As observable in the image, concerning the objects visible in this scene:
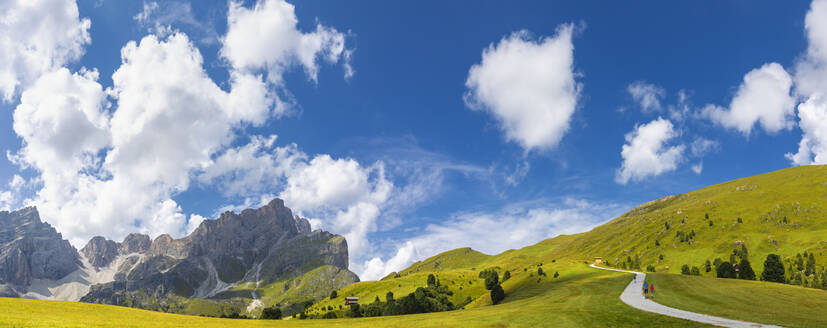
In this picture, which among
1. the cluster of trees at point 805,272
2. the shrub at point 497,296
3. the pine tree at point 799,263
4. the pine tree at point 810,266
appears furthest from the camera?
the pine tree at point 799,263

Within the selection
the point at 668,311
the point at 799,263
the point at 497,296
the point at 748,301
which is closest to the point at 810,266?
the point at 799,263

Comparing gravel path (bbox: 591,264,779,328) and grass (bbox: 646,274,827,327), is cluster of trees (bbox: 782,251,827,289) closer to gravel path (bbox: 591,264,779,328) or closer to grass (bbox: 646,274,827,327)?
grass (bbox: 646,274,827,327)

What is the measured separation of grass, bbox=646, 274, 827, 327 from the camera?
146 ft

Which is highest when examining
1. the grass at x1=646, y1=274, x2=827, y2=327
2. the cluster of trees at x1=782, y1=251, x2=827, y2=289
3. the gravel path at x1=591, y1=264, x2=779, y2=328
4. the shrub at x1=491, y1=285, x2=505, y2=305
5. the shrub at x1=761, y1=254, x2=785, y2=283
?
the gravel path at x1=591, y1=264, x2=779, y2=328

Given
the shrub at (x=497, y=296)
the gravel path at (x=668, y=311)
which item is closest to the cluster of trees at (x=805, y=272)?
the shrub at (x=497, y=296)

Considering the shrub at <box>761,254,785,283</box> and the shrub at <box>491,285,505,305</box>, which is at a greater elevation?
the shrub at <box>491,285,505,305</box>

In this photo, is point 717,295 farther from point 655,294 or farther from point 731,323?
point 731,323

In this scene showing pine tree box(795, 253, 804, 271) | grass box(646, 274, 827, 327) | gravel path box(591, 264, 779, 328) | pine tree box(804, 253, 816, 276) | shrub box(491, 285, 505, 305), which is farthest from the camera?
pine tree box(795, 253, 804, 271)

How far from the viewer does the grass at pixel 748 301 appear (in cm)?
4456

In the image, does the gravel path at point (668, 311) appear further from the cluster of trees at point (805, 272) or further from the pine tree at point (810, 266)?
the pine tree at point (810, 266)

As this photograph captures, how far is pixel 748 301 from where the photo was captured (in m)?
60.4

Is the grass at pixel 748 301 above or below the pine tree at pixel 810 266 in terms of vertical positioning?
above

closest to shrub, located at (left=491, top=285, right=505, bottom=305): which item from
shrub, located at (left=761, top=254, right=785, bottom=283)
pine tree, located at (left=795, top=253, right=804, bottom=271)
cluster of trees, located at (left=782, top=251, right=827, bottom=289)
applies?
shrub, located at (left=761, top=254, right=785, bottom=283)

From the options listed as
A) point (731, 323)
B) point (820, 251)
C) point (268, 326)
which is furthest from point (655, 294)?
point (820, 251)
